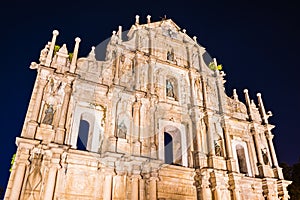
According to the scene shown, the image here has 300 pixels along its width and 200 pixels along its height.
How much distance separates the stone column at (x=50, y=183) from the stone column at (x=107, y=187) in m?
2.07

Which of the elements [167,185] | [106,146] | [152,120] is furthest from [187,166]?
[106,146]

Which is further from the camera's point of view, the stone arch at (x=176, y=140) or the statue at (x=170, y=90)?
the statue at (x=170, y=90)

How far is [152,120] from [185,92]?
4.00 meters

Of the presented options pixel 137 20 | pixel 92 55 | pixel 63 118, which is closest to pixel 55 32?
pixel 92 55

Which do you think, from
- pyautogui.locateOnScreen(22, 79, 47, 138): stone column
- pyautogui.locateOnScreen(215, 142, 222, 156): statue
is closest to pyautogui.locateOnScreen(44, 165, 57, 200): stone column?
pyautogui.locateOnScreen(22, 79, 47, 138): stone column

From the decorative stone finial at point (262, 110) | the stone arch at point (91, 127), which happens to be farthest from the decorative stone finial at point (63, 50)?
the decorative stone finial at point (262, 110)

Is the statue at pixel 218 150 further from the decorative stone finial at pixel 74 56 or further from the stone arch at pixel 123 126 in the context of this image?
the decorative stone finial at pixel 74 56

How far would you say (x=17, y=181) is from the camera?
10.4 meters

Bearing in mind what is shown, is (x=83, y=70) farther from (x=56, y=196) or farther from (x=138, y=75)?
(x=56, y=196)

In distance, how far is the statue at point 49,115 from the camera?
40.6ft

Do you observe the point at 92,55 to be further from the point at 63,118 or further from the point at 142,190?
the point at 142,190

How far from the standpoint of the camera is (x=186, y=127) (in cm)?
1634

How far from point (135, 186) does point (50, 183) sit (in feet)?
11.6

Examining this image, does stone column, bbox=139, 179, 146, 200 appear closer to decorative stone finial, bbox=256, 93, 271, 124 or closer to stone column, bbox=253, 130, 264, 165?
stone column, bbox=253, 130, 264, 165
